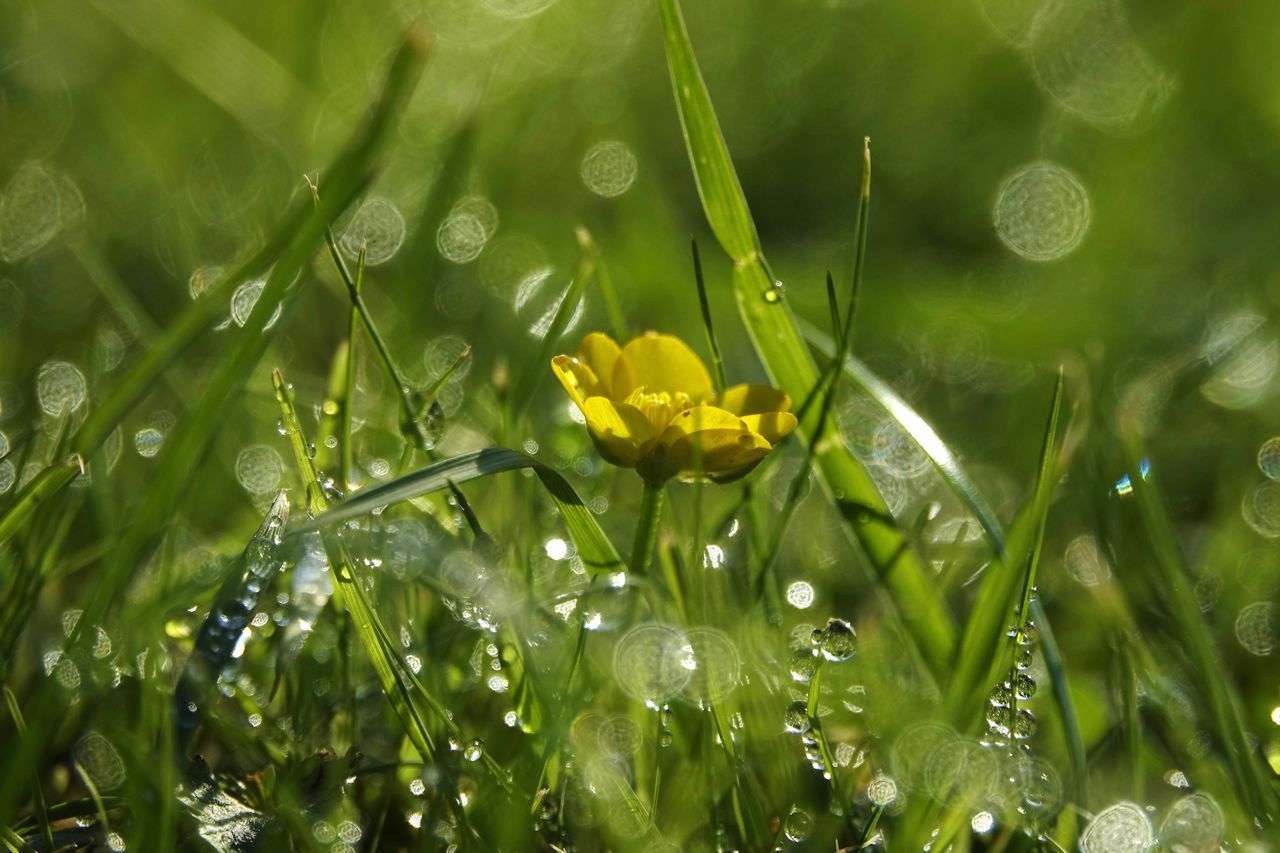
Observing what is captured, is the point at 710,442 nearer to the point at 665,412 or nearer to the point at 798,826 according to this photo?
the point at 665,412

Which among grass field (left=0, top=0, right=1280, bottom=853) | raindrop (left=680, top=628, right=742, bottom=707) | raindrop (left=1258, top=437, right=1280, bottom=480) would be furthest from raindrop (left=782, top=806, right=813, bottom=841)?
raindrop (left=1258, top=437, right=1280, bottom=480)

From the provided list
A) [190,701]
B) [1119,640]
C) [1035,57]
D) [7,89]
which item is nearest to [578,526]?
[190,701]

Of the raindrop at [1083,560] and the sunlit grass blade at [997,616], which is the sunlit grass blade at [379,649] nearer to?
the sunlit grass blade at [997,616]

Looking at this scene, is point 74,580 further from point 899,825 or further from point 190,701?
point 899,825

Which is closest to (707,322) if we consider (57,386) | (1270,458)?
(57,386)

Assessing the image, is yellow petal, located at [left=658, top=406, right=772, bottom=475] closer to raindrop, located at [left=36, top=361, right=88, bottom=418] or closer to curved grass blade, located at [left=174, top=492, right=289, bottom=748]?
curved grass blade, located at [left=174, top=492, right=289, bottom=748]

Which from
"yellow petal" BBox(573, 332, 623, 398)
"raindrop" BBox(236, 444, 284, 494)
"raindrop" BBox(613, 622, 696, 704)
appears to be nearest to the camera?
"raindrop" BBox(613, 622, 696, 704)
